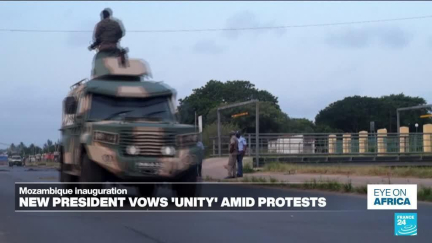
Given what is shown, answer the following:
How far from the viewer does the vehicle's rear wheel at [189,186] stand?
1441cm

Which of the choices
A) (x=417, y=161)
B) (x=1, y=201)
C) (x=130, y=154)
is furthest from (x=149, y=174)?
(x=417, y=161)

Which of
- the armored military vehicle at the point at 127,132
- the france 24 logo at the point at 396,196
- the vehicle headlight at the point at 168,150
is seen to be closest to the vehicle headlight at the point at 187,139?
the armored military vehicle at the point at 127,132

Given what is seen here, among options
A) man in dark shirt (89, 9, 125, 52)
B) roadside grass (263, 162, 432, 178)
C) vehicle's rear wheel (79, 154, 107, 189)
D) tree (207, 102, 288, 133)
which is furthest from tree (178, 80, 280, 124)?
vehicle's rear wheel (79, 154, 107, 189)

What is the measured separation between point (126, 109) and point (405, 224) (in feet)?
21.4

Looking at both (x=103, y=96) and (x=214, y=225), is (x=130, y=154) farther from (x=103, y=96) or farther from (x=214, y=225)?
(x=214, y=225)

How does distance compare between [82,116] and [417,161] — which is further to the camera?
[417,161]

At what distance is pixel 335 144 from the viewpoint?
121ft

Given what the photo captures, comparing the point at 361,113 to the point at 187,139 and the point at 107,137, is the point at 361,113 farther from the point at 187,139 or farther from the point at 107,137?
the point at 107,137

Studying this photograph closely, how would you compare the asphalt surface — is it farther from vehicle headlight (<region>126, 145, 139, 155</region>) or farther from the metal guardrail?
the metal guardrail

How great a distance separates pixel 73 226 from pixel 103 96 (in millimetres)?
4100

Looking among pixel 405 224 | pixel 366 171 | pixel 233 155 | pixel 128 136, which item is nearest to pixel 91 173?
pixel 128 136

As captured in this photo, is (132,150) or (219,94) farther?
(219,94)

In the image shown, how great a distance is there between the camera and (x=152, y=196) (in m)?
15.6

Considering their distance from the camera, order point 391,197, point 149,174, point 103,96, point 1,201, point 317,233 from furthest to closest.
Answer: point 1,201 < point 103,96 < point 149,174 < point 391,197 < point 317,233
